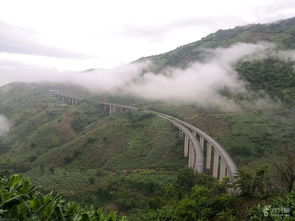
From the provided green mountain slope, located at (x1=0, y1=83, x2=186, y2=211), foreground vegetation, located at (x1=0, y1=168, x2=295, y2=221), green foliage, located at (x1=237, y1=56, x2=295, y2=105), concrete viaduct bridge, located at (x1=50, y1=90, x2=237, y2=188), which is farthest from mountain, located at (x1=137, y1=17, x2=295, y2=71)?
foreground vegetation, located at (x1=0, y1=168, x2=295, y2=221)

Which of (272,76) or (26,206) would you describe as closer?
(26,206)

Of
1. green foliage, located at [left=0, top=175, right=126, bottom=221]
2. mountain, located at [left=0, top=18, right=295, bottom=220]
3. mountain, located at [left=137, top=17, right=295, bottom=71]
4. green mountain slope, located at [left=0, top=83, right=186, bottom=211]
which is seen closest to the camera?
green foliage, located at [left=0, top=175, right=126, bottom=221]

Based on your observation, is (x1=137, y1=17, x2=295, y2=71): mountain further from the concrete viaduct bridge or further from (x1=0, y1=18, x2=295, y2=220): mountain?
the concrete viaduct bridge

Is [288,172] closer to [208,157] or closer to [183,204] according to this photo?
[183,204]

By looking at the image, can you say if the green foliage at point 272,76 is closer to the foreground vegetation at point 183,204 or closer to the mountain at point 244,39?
the mountain at point 244,39

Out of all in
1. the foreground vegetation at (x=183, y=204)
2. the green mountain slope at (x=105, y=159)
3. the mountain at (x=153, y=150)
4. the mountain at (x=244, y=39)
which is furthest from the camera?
the mountain at (x=244, y=39)

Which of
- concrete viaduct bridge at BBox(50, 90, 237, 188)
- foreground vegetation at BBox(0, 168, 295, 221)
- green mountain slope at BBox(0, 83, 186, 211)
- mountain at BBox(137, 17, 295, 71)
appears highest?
mountain at BBox(137, 17, 295, 71)

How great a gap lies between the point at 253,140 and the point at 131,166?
1214 inches

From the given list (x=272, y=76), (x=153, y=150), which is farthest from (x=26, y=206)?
(x=272, y=76)

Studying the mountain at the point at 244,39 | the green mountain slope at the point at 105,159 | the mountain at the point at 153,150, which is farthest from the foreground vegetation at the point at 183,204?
the mountain at the point at 244,39

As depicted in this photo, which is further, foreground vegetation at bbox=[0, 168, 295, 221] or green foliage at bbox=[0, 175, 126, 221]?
foreground vegetation at bbox=[0, 168, 295, 221]

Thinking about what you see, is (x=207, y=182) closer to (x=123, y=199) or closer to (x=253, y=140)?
(x=123, y=199)

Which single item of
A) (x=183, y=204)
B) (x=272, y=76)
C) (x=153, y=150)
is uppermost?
(x=272, y=76)

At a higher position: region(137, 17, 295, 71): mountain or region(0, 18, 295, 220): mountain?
region(137, 17, 295, 71): mountain
